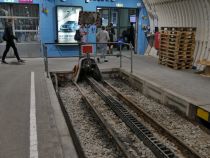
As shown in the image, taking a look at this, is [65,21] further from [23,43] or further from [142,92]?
[142,92]

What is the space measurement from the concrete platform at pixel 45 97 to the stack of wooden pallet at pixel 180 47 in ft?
1.44

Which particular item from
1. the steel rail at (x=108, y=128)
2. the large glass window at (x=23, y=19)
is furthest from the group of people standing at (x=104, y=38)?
the steel rail at (x=108, y=128)

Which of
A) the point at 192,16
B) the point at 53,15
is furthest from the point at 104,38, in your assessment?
the point at 192,16

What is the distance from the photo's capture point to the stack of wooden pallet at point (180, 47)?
407 inches

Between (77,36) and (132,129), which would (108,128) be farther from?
(77,36)

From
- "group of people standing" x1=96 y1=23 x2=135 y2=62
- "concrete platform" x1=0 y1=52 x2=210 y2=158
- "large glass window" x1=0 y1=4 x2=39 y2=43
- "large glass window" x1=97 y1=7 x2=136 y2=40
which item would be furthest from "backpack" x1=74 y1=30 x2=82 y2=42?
"large glass window" x1=97 y1=7 x2=136 y2=40

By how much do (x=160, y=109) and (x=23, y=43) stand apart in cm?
838

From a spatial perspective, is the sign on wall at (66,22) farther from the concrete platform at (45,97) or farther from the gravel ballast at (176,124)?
the gravel ballast at (176,124)

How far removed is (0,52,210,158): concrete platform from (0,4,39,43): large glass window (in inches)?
53.3

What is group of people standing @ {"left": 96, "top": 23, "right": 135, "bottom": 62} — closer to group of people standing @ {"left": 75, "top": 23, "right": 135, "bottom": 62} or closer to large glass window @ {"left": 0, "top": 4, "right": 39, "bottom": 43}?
group of people standing @ {"left": 75, "top": 23, "right": 135, "bottom": 62}

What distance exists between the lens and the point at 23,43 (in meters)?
13.2

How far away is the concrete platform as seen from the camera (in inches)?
158

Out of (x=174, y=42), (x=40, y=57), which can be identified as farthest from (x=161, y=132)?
(x=40, y=57)

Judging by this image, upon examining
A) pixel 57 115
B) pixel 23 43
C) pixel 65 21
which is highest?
pixel 65 21
